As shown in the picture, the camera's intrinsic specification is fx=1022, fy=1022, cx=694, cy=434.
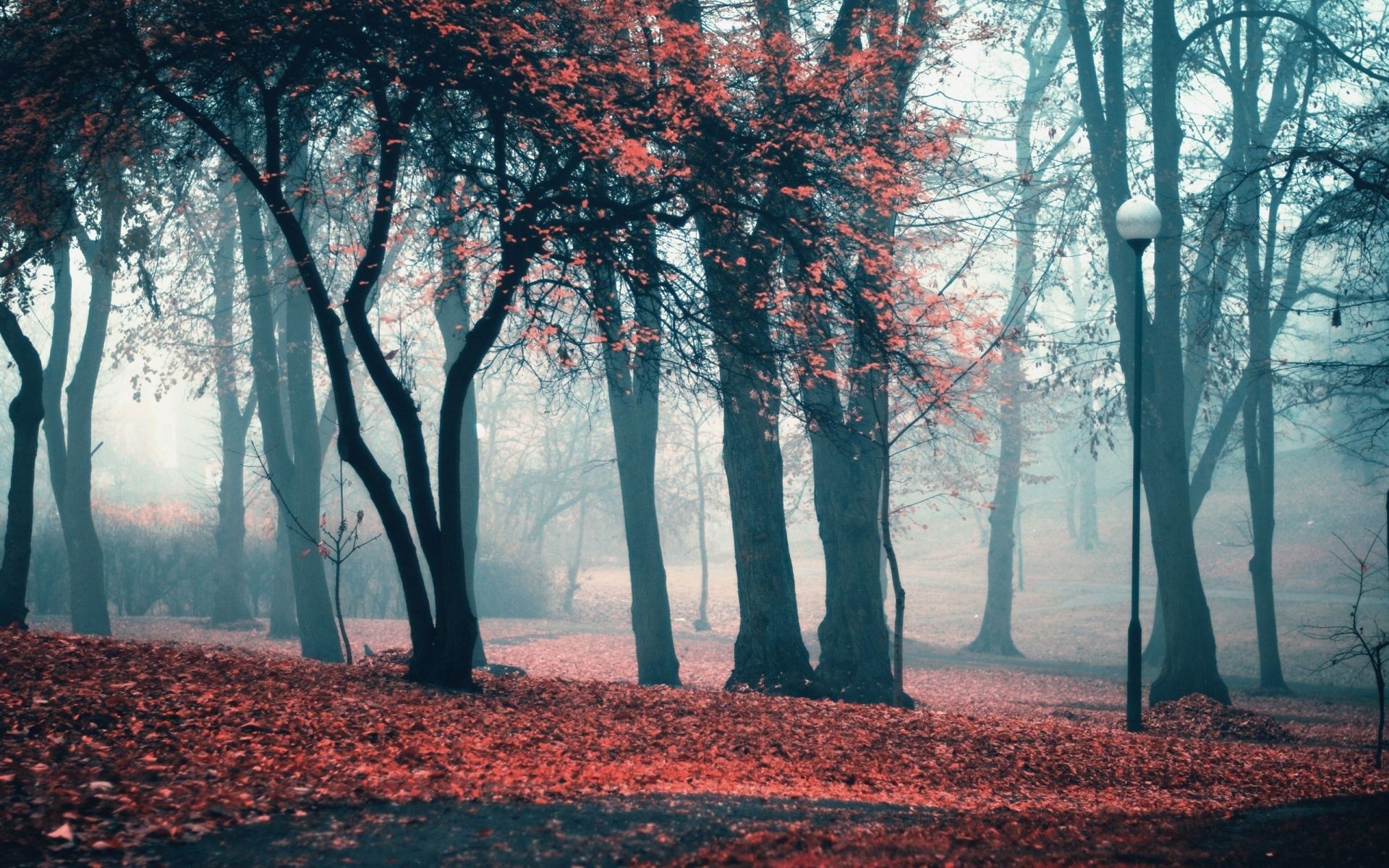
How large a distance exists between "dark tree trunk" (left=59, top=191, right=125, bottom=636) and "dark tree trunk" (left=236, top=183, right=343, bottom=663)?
246cm

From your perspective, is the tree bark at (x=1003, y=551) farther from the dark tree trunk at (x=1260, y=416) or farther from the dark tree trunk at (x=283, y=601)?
the dark tree trunk at (x=283, y=601)

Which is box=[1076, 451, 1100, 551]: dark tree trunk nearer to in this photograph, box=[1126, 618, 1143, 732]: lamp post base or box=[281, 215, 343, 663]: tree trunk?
box=[1126, 618, 1143, 732]: lamp post base

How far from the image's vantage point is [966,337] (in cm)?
981

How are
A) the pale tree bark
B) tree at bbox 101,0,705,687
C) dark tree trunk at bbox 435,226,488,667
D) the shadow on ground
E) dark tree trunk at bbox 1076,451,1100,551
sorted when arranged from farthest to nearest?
dark tree trunk at bbox 1076,451,1100,551, dark tree trunk at bbox 435,226,488,667, the pale tree bark, tree at bbox 101,0,705,687, the shadow on ground

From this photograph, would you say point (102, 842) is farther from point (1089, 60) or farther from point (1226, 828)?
point (1089, 60)

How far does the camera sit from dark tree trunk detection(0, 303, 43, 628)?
405 inches

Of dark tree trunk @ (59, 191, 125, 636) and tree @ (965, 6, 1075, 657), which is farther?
tree @ (965, 6, 1075, 657)

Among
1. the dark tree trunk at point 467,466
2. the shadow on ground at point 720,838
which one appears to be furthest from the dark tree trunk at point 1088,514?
the shadow on ground at point 720,838

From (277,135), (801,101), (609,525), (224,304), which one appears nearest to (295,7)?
(277,135)

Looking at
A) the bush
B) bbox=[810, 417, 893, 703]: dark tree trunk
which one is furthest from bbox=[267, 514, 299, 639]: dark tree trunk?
bbox=[810, 417, 893, 703]: dark tree trunk

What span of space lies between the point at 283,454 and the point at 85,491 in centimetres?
374

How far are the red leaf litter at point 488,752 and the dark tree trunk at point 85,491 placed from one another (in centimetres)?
1033

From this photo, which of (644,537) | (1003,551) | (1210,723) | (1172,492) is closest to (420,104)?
(644,537)

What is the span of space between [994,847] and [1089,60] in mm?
13545
